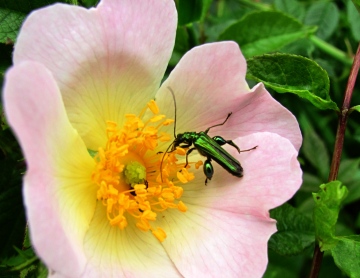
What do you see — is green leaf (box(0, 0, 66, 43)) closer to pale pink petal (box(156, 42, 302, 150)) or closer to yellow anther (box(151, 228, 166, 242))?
pale pink petal (box(156, 42, 302, 150))

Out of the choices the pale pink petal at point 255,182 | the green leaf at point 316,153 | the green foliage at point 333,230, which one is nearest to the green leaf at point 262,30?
the green leaf at point 316,153

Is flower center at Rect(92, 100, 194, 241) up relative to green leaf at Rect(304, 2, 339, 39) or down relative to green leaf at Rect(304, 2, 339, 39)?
up

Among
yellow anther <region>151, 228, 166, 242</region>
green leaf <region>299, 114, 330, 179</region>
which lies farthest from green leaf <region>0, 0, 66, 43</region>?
green leaf <region>299, 114, 330, 179</region>

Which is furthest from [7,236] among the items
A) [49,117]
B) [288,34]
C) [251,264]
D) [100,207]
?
[288,34]

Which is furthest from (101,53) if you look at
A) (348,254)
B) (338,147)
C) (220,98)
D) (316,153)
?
(316,153)

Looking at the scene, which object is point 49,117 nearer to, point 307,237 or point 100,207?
point 100,207

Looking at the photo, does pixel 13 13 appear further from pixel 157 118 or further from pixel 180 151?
pixel 180 151
